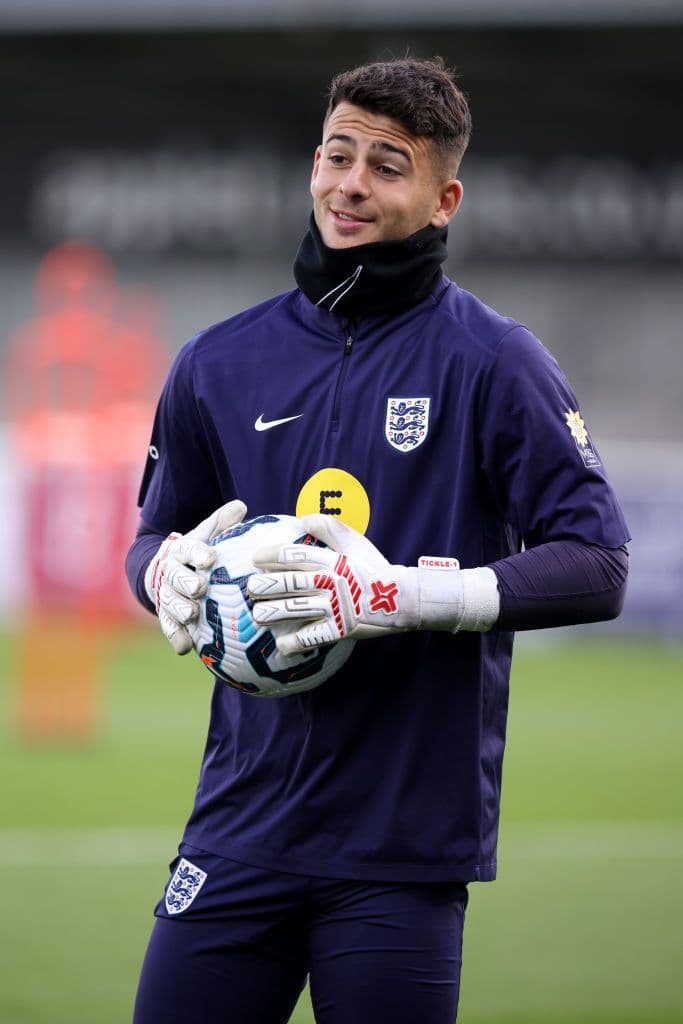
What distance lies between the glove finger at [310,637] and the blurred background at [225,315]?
2.94 metres

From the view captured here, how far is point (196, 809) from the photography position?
2787mm

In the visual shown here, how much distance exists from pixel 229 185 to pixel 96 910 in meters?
18.5

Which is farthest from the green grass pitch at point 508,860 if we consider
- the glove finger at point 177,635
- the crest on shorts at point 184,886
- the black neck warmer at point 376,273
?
the black neck warmer at point 376,273

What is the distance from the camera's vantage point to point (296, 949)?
8.73 feet

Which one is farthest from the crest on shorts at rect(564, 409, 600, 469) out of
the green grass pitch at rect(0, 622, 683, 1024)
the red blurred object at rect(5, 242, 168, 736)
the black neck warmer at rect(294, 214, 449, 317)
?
the red blurred object at rect(5, 242, 168, 736)

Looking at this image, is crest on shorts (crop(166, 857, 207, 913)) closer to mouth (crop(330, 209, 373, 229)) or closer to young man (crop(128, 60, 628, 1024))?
young man (crop(128, 60, 628, 1024))

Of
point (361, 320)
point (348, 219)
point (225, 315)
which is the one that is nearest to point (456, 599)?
point (361, 320)

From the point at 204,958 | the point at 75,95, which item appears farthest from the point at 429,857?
the point at 75,95

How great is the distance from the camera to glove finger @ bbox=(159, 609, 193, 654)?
265cm

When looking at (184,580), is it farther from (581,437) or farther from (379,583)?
(581,437)

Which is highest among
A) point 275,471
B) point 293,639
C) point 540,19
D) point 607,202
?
point 540,19

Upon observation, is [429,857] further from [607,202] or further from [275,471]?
[607,202]

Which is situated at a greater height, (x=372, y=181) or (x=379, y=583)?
(x=372, y=181)

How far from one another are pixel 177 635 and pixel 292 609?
0.95 ft
